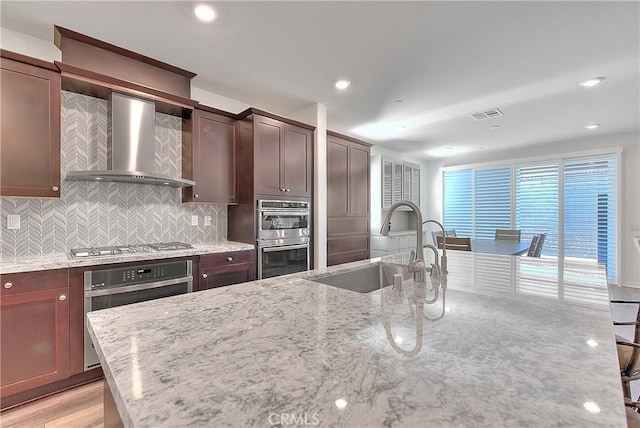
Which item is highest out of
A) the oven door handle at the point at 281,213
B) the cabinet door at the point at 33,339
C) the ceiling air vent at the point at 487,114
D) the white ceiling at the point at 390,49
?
the white ceiling at the point at 390,49

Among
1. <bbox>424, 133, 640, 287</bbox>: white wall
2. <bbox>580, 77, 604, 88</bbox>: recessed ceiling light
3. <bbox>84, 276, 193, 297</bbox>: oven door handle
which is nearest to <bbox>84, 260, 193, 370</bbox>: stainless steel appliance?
<bbox>84, 276, 193, 297</bbox>: oven door handle

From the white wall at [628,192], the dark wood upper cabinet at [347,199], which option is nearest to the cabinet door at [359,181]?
the dark wood upper cabinet at [347,199]

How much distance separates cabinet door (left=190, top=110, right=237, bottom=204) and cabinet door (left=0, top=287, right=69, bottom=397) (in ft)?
4.37

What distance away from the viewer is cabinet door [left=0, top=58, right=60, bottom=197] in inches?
74.3

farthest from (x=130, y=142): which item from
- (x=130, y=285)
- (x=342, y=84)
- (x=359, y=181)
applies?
(x=359, y=181)

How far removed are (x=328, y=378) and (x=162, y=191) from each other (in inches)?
112

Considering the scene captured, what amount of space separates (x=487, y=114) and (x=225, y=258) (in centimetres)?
382

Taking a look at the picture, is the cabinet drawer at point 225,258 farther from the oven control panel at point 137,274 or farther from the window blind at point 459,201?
the window blind at point 459,201

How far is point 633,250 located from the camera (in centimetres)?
475

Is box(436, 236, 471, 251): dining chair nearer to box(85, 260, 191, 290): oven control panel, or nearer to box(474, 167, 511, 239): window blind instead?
box(85, 260, 191, 290): oven control panel

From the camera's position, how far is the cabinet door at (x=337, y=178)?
3924 millimetres

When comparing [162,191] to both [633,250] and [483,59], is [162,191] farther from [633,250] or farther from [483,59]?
[633,250]

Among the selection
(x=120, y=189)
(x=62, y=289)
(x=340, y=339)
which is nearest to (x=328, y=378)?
(x=340, y=339)

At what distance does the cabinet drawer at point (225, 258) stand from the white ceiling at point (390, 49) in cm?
175
